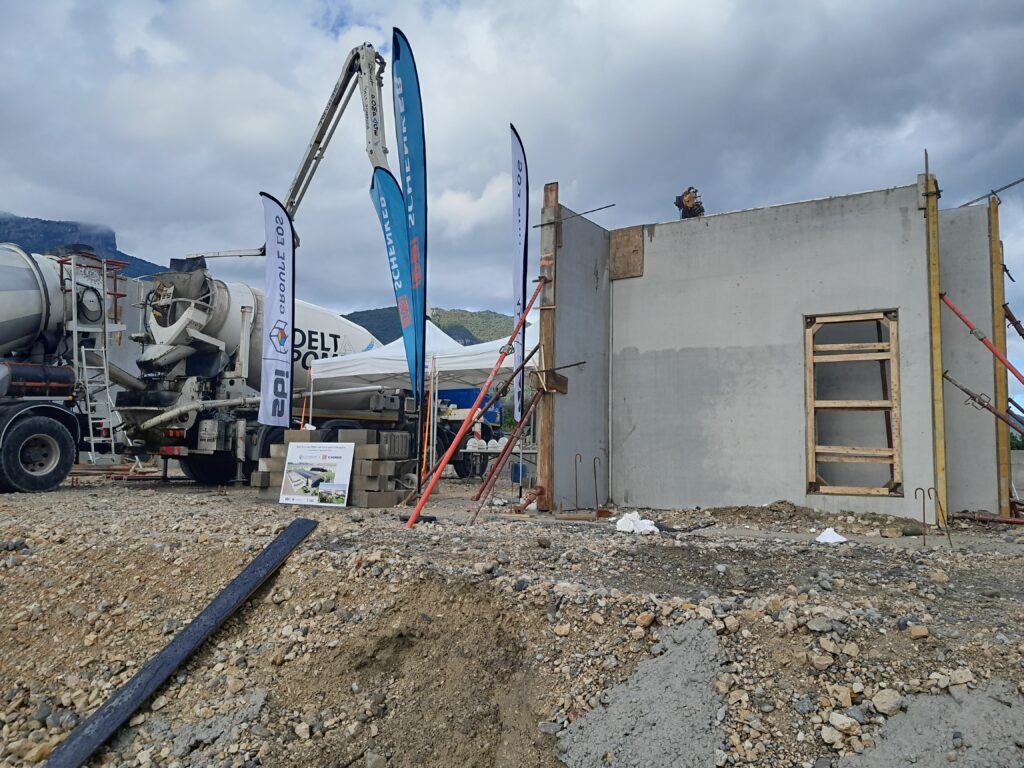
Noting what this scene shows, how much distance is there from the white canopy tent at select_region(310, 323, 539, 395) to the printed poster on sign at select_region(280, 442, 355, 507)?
3.40 meters

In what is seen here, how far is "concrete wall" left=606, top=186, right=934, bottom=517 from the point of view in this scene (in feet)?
28.6

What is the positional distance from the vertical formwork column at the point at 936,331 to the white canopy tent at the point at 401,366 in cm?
554

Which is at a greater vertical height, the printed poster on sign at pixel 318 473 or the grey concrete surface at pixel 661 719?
the printed poster on sign at pixel 318 473

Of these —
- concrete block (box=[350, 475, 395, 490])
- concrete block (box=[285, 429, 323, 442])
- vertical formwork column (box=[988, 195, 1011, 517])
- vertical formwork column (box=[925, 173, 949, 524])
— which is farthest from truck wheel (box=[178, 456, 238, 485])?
vertical formwork column (box=[988, 195, 1011, 517])

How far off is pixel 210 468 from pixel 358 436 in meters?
5.79

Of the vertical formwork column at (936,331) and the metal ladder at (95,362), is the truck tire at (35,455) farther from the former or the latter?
the vertical formwork column at (936,331)

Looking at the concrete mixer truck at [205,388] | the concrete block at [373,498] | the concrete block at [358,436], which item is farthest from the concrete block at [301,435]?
the concrete mixer truck at [205,388]

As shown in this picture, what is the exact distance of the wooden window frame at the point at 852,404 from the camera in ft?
28.0

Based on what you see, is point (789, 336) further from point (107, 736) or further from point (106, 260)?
point (106, 260)

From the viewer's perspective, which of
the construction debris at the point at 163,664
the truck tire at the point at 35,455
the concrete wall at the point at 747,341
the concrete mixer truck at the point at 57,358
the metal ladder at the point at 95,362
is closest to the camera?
the construction debris at the point at 163,664

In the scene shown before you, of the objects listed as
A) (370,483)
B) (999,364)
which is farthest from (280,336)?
(999,364)

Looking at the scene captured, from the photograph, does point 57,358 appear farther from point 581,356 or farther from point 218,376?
point 581,356

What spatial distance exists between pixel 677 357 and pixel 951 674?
6.62 metres

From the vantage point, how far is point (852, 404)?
28.6 feet
